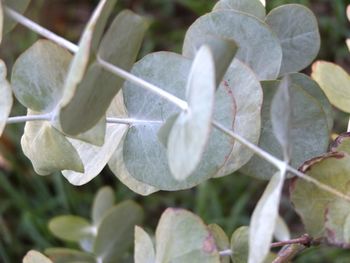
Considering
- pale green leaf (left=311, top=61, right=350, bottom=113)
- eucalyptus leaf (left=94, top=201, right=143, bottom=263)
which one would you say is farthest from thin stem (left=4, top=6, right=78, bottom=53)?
eucalyptus leaf (left=94, top=201, right=143, bottom=263)

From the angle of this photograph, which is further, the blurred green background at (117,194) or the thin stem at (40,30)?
the blurred green background at (117,194)

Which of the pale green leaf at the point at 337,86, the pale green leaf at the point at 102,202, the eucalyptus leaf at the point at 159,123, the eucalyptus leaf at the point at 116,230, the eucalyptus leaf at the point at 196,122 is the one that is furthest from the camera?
the pale green leaf at the point at 102,202

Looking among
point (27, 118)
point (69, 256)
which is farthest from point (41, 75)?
point (69, 256)

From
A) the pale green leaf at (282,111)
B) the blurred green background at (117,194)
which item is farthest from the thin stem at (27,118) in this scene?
the blurred green background at (117,194)

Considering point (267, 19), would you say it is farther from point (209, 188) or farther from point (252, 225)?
point (209, 188)

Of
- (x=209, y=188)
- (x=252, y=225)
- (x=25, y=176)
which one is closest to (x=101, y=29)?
(x=252, y=225)

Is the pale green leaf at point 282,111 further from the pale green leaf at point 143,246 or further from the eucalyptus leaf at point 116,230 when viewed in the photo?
the eucalyptus leaf at point 116,230
